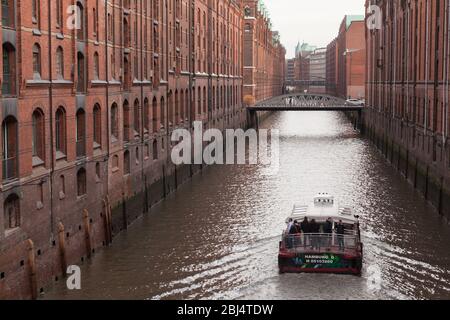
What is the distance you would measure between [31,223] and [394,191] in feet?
83.3

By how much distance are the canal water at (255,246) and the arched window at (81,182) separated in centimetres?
230

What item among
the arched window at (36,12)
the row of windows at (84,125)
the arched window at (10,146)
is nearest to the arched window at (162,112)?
the row of windows at (84,125)

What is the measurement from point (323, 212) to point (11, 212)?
10.7 m

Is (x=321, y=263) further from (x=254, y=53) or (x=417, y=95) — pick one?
(x=254, y=53)

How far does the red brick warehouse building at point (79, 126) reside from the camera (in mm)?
19922

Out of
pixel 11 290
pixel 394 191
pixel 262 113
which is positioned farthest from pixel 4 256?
pixel 262 113

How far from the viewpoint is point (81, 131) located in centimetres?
2666

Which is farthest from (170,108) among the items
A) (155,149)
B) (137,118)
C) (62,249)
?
(62,249)

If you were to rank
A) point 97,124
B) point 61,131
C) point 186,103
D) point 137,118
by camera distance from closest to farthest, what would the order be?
1. point 61,131
2. point 97,124
3. point 137,118
4. point 186,103

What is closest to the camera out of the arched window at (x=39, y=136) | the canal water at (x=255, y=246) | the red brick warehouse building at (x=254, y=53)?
the canal water at (x=255, y=246)

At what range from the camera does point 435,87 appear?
130 ft

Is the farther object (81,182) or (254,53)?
(254,53)

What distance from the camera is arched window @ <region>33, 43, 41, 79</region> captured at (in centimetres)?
2164

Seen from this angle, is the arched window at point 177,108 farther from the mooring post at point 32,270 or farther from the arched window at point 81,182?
the mooring post at point 32,270
